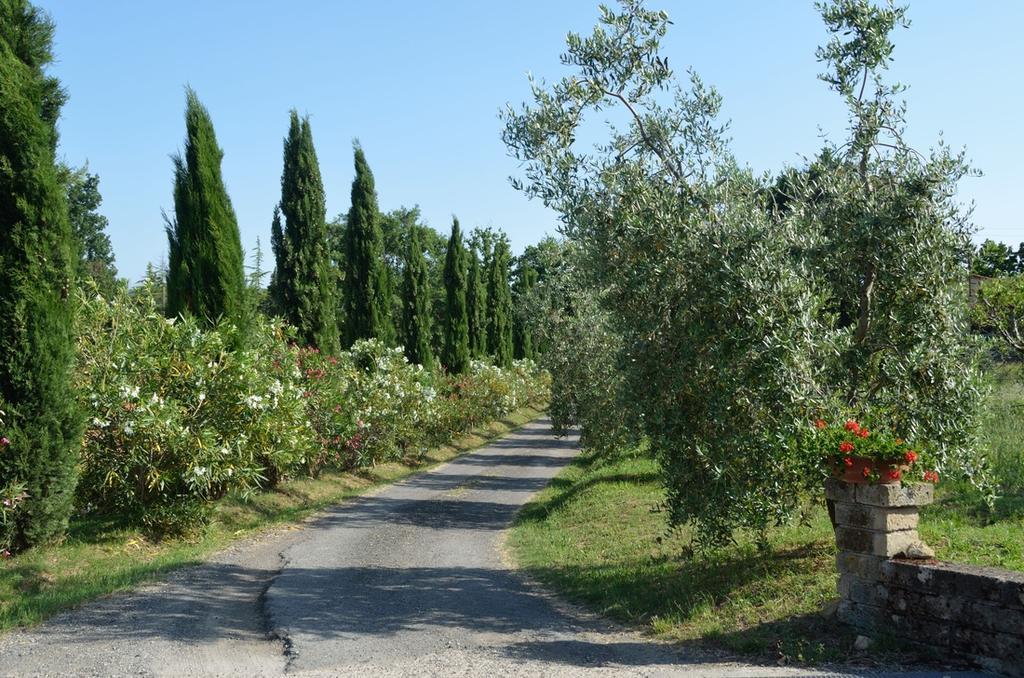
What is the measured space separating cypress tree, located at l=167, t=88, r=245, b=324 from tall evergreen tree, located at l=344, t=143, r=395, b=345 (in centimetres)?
1014

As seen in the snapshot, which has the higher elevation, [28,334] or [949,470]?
[28,334]

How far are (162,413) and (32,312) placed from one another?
2.10 meters

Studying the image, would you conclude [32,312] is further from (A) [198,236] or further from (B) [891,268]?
(B) [891,268]

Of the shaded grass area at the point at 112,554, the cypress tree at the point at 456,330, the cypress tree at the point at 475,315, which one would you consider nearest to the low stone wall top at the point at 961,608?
the shaded grass area at the point at 112,554

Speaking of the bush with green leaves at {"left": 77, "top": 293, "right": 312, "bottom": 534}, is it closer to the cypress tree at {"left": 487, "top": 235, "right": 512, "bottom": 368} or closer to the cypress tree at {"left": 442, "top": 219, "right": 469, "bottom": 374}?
the cypress tree at {"left": 442, "top": 219, "right": 469, "bottom": 374}

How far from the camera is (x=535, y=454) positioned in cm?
2980

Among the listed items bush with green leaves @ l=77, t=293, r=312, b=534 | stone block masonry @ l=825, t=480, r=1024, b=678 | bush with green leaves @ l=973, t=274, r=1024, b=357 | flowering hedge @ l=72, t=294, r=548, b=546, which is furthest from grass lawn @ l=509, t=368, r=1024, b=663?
bush with green leaves @ l=77, t=293, r=312, b=534

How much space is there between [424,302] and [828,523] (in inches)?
883

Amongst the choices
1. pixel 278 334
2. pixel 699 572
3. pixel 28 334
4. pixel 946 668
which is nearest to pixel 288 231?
pixel 278 334

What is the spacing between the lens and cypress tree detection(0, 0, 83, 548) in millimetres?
9734

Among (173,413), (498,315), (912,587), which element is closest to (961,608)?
(912,587)

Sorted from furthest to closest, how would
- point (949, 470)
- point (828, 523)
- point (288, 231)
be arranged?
point (288, 231) < point (828, 523) < point (949, 470)

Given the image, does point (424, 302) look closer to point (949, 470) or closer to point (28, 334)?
point (28, 334)

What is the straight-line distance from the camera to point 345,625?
8.17 metres
